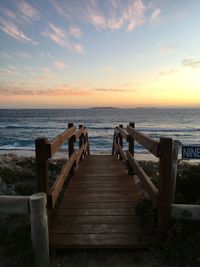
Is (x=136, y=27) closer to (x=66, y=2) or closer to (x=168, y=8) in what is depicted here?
(x=168, y=8)

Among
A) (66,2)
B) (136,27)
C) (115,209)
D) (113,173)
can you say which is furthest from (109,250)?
(136,27)

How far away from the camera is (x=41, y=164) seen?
3.50m

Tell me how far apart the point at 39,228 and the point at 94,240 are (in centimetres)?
86

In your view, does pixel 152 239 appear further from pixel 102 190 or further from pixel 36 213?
pixel 102 190

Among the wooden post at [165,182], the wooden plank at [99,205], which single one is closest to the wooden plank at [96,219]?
the wooden plank at [99,205]

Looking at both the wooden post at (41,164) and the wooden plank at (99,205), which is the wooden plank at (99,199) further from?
the wooden post at (41,164)

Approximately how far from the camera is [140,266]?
3125 millimetres

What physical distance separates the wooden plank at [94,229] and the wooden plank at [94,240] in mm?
87

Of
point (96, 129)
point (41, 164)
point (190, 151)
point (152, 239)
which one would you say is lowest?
point (96, 129)

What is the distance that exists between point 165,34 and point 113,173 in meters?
10.1

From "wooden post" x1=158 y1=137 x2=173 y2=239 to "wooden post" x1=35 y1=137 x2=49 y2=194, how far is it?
1.42 meters

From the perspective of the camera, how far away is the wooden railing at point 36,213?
2.95 meters

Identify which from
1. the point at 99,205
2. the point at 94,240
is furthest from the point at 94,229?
the point at 99,205

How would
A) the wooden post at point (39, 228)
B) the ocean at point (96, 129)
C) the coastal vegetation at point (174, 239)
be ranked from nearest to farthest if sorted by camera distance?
the wooden post at point (39, 228)
the coastal vegetation at point (174, 239)
the ocean at point (96, 129)
